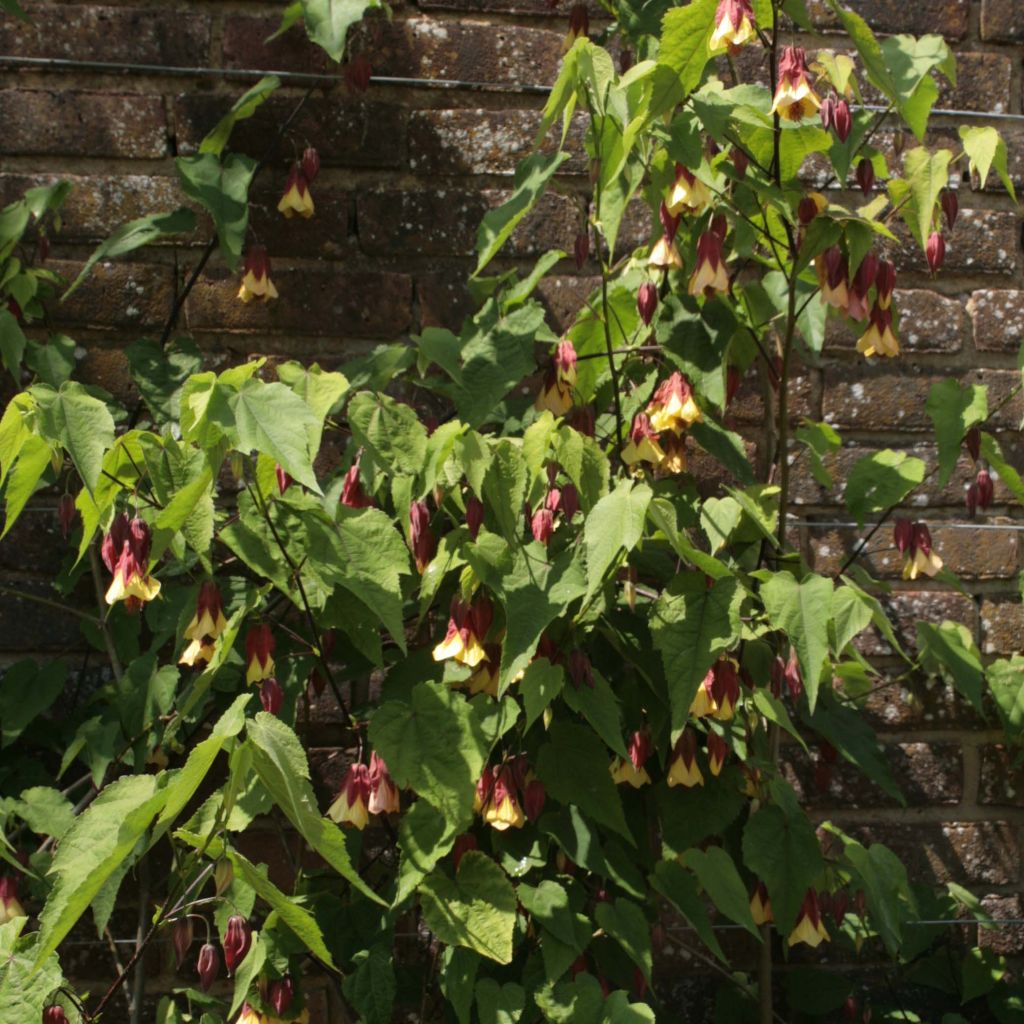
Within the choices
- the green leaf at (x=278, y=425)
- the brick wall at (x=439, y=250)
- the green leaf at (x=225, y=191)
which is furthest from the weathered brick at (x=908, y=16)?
the green leaf at (x=278, y=425)

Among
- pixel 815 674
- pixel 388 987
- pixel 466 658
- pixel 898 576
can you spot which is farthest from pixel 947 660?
pixel 388 987

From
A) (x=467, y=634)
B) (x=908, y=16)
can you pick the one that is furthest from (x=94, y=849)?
(x=908, y=16)

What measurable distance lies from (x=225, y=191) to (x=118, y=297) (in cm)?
23

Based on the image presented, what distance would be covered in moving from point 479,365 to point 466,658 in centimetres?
34

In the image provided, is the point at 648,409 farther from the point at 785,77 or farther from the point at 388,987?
the point at 388,987

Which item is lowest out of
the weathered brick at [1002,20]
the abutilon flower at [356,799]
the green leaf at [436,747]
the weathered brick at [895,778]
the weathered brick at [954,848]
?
the weathered brick at [954,848]

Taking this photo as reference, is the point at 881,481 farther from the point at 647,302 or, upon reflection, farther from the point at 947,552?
the point at 947,552

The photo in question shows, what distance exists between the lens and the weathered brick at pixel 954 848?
76.0 inches

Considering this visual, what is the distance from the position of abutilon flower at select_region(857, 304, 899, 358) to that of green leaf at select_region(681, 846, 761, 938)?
545mm

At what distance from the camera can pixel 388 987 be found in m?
1.44

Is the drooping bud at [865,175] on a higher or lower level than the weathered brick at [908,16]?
lower

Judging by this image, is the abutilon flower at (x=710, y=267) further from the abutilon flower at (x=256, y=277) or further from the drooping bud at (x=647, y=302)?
the abutilon flower at (x=256, y=277)

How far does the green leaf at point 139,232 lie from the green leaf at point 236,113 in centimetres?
9

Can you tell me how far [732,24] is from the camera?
4.14 ft
